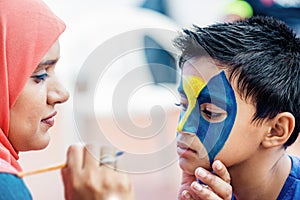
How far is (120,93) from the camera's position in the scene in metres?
0.56

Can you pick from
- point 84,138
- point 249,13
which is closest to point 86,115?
point 84,138

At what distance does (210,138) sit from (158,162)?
0.07m

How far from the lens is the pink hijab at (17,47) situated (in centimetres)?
51

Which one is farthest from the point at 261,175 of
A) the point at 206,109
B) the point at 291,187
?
the point at 206,109

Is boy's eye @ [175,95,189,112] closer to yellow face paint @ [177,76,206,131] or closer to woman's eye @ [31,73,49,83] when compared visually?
yellow face paint @ [177,76,206,131]

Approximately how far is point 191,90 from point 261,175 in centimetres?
17

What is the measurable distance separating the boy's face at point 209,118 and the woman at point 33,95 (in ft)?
0.37

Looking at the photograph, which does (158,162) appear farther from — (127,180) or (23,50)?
(23,50)

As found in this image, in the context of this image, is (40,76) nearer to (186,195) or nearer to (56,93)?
(56,93)

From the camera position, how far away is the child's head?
59cm

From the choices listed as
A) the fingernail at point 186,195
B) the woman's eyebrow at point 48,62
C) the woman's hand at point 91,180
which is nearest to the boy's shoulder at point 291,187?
the fingernail at point 186,195

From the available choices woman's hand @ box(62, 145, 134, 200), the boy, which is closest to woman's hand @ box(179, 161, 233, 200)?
the boy

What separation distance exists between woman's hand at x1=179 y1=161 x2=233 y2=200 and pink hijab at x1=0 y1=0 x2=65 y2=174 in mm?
210

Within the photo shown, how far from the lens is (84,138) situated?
0.54 meters
